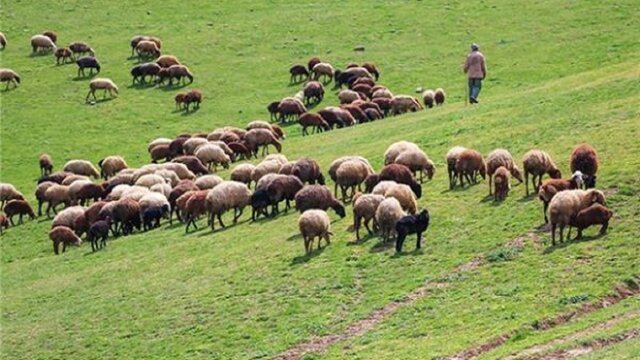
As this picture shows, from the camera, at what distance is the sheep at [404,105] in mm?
51906

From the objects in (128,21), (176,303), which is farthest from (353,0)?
(176,303)

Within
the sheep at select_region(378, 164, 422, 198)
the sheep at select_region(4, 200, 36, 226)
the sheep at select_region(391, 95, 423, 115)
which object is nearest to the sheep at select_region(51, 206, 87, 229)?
the sheep at select_region(4, 200, 36, 226)

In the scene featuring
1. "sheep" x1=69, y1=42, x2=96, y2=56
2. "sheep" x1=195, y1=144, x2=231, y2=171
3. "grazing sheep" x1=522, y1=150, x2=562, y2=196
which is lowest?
"sheep" x1=195, y1=144, x2=231, y2=171

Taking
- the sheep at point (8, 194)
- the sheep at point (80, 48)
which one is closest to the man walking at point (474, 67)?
the sheep at point (8, 194)

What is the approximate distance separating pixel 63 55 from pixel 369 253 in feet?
138

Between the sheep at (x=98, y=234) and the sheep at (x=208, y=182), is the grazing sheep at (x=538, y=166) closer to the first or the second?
the sheep at (x=208, y=182)

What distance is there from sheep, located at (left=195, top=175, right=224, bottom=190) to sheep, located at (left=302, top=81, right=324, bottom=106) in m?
18.4

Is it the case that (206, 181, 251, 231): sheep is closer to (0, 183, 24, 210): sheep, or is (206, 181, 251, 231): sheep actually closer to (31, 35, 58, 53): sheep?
(0, 183, 24, 210): sheep

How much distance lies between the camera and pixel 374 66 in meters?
60.3

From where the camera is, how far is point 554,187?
2756 centimetres

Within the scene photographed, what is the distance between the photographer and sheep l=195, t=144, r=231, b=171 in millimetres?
43656

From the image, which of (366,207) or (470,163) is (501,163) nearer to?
(470,163)

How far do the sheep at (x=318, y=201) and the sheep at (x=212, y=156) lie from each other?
1205cm

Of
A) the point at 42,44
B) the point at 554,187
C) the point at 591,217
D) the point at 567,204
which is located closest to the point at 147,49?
the point at 42,44
